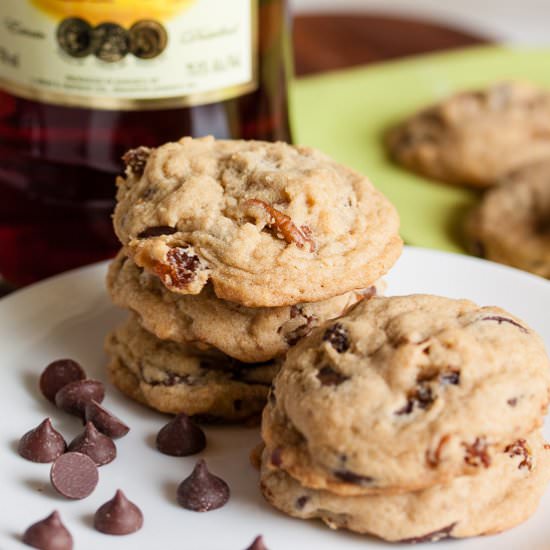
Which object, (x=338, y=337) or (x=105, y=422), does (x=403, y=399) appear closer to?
(x=338, y=337)

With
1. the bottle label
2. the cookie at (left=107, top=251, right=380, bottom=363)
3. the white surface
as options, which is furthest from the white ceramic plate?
the white surface

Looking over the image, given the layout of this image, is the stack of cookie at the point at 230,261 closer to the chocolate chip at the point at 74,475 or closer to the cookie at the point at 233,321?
the cookie at the point at 233,321

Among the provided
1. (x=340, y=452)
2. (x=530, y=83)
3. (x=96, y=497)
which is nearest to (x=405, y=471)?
(x=340, y=452)

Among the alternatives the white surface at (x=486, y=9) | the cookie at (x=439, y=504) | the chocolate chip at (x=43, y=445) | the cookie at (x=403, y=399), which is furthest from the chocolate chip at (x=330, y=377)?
the white surface at (x=486, y=9)

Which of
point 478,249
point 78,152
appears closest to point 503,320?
point 478,249

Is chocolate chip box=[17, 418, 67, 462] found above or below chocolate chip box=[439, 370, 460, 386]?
below

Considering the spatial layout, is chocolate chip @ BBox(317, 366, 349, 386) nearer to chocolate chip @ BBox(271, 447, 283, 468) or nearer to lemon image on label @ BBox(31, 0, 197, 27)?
chocolate chip @ BBox(271, 447, 283, 468)

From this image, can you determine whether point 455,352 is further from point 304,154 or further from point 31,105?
point 31,105
